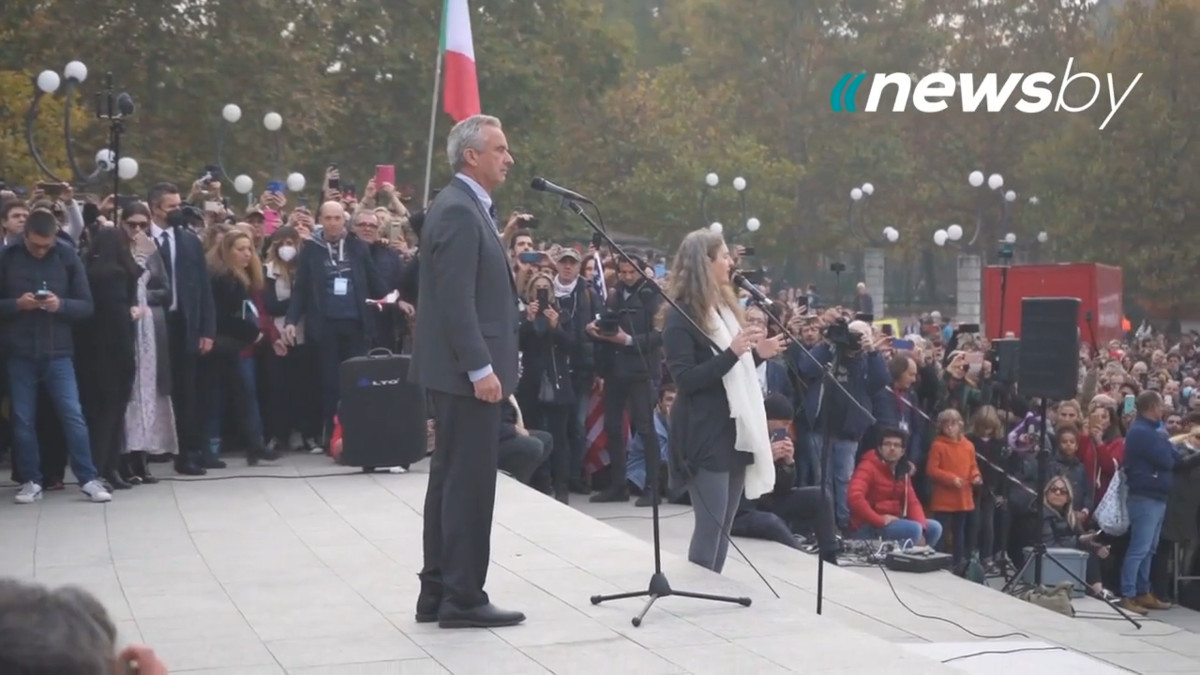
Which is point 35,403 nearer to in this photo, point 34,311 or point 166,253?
point 34,311

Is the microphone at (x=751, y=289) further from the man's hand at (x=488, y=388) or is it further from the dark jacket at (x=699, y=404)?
the man's hand at (x=488, y=388)

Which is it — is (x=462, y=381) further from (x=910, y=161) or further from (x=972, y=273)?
(x=910, y=161)

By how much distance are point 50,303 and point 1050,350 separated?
7326 mm

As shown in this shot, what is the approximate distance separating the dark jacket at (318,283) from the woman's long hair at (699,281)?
4558 mm

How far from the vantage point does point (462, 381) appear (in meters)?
6.19

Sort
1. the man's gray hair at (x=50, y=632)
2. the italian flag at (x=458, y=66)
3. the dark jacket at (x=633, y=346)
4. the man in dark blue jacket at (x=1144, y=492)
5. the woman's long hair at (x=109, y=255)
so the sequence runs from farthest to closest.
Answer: the italian flag at (x=458, y=66)
the man in dark blue jacket at (x=1144, y=492)
the dark jacket at (x=633, y=346)
the woman's long hair at (x=109, y=255)
the man's gray hair at (x=50, y=632)

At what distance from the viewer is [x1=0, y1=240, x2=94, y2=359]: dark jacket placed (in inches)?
378

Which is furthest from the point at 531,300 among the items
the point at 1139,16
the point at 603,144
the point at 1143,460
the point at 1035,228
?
the point at 1035,228

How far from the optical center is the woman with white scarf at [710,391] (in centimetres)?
765

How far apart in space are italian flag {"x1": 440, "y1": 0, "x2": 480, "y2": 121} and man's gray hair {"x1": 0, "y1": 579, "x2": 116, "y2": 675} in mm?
13756

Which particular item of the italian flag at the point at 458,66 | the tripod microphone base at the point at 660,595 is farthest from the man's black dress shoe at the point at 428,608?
the italian flag at the point at 458,66

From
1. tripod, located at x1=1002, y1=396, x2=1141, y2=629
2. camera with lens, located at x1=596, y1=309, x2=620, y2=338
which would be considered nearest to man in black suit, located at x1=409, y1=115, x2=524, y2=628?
camera with lens, located at x1=596, y1=309, x2=620, y2=338

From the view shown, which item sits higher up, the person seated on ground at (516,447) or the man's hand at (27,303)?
the man's hand at (27,303)

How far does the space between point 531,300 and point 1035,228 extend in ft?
138
